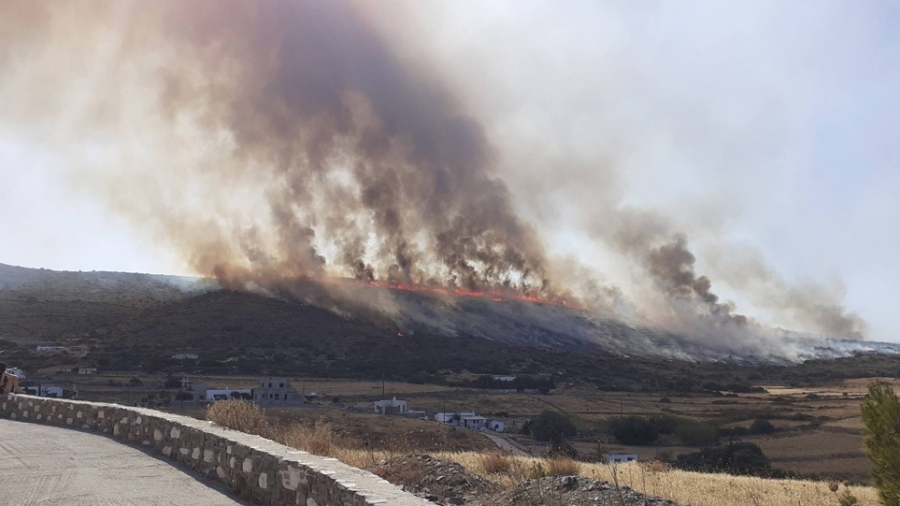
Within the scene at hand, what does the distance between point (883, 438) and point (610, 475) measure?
590cm

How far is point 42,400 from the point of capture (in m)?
18.7

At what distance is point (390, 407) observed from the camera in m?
56.0

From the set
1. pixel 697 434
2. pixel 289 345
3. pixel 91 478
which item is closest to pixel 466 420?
pixel 697 434

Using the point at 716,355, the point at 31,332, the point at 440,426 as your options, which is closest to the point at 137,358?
the point at 31,332

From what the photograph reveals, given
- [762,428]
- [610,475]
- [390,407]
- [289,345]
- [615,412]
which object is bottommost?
[762,428]

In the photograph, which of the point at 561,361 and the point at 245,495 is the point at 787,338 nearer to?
the point at 561,361

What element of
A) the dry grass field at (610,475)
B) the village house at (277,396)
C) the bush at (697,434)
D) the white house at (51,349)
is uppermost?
the white house at (51,349)

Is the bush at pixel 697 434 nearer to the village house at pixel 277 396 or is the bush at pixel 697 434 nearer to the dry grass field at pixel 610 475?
the village house at pixel 277 396

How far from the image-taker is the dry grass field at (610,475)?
12734 mm

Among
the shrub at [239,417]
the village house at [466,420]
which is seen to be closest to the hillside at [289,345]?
the village house at [466,420]

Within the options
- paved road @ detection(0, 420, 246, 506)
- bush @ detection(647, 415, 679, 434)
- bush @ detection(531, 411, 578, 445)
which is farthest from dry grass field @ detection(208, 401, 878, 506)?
bush @ detection(647, 415, 679, 434)

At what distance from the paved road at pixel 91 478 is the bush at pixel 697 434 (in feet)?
138

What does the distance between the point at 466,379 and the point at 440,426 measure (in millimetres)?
43092

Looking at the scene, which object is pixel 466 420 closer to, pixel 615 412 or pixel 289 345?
pixel 615 412
